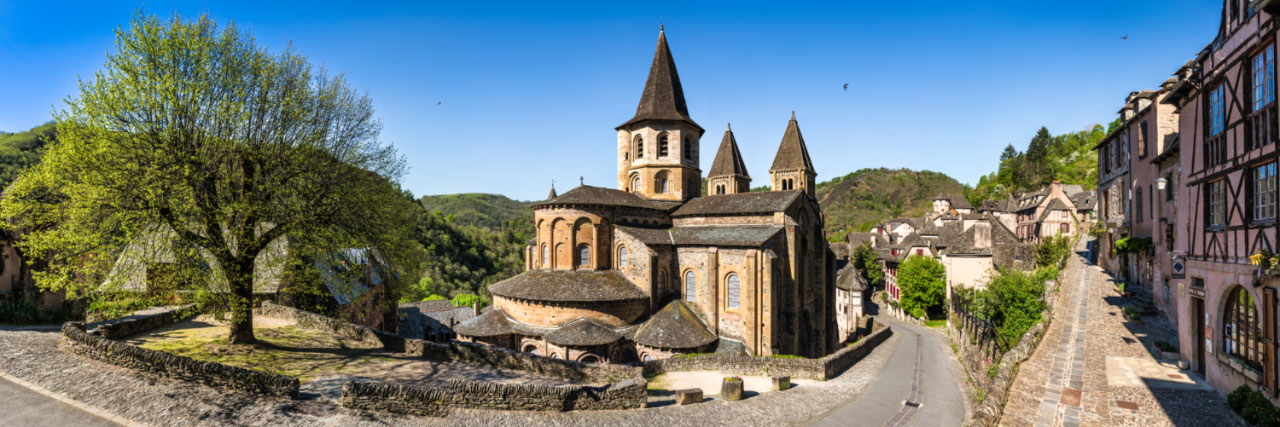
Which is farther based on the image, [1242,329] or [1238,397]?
[1242,329]

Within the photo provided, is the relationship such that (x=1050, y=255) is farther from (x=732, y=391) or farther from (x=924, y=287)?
(x=732, y=391)

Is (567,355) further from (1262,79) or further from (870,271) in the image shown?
(870,271)

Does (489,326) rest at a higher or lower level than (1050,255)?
lower

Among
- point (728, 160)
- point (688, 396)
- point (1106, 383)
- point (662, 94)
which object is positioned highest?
point (662, 94)

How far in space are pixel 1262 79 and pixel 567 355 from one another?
2228cm

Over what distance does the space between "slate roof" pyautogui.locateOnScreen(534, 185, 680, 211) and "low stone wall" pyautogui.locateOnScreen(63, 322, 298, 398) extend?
17.0 meters

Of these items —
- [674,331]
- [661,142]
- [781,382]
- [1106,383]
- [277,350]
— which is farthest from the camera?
[661,142]

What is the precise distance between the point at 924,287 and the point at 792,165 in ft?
55.7

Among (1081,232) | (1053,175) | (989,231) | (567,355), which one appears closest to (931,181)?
(1053,175)

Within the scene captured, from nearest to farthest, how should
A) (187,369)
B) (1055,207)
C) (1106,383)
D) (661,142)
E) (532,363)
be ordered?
Answer: (187,369) → (1106,383) → (532,363) → (661,142) → (1055,207)

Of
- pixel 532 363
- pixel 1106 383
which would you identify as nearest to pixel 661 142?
pixel 532 363

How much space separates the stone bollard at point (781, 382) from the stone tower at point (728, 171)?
23513 mm

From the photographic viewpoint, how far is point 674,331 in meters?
23.4

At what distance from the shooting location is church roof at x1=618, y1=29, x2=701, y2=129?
1243 inches
